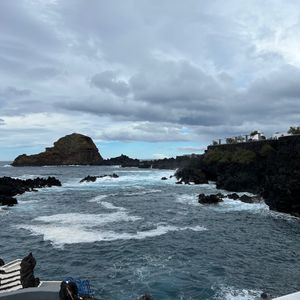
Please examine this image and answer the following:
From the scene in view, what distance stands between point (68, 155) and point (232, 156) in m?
116

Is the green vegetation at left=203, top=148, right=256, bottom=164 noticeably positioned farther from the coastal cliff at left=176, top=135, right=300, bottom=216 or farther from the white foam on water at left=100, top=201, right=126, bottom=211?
the white foam on water at left=100, top=201, right=126, bottom=211

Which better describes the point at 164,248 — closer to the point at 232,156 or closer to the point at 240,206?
the point at 240,206

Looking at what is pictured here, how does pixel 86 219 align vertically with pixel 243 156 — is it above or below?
below

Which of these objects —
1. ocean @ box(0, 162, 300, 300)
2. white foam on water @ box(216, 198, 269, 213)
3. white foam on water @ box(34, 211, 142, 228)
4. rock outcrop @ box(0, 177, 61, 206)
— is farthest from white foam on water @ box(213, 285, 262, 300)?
rock outcrop @ box(0, 177, 61, 206)

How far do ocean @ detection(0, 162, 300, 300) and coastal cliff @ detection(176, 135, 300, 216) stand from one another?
1421 millimetres

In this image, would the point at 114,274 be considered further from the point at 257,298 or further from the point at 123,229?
the point at 123,229

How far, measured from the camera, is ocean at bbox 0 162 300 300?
552 inches

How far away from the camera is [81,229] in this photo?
912 inches

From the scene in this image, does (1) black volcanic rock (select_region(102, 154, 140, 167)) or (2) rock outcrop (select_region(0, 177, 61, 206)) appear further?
(1) black volcanic rock (select_region(102, 154, 140, 167))

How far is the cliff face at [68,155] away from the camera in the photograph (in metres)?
162

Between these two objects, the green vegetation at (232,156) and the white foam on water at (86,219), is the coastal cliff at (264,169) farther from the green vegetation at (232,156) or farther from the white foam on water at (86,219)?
the white foam on water at (86,219)

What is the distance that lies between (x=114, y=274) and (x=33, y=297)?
656 cm

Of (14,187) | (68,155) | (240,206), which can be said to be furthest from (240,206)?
(68,155)

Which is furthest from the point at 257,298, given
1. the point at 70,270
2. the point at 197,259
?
the point at 70,270
